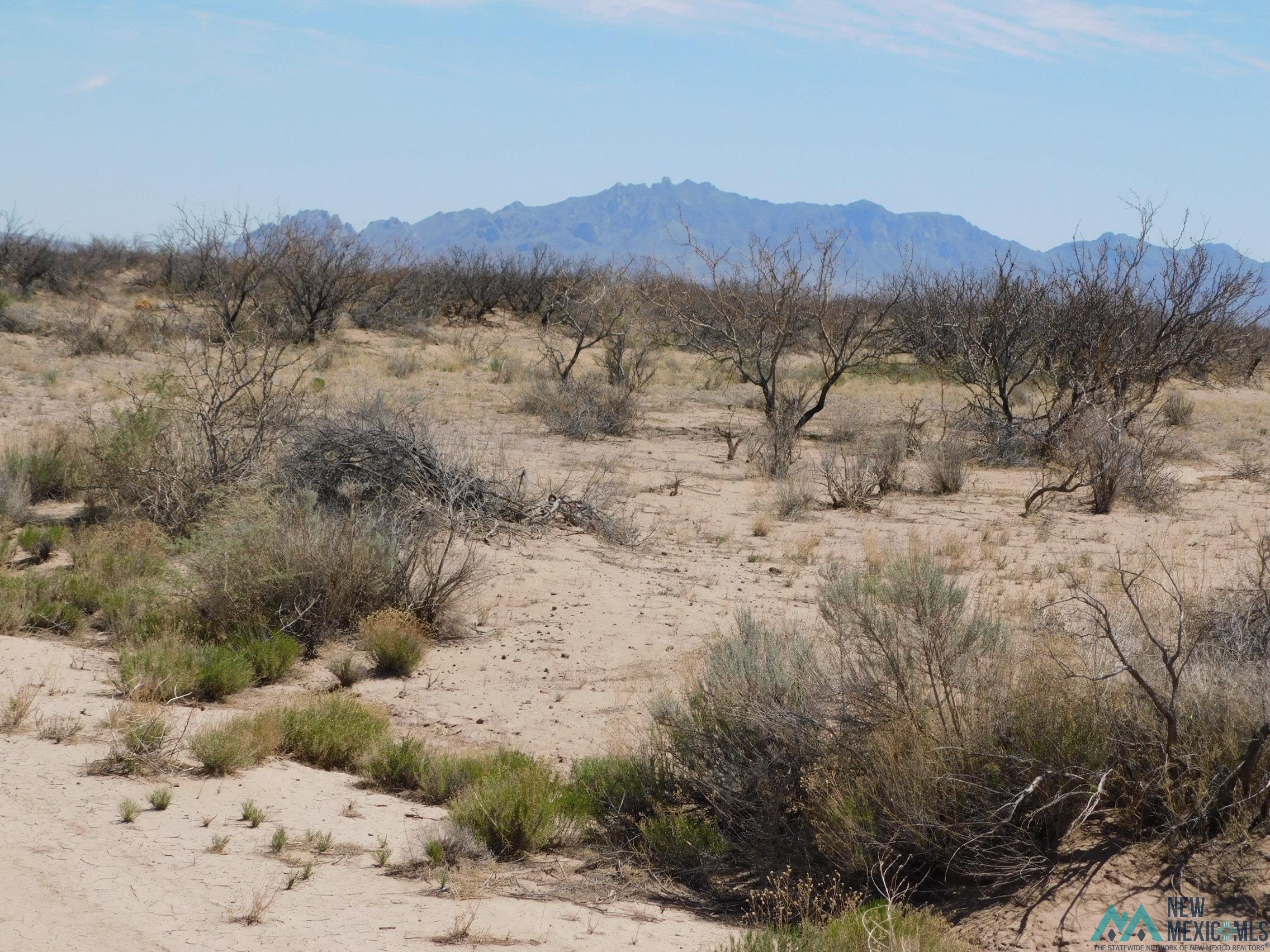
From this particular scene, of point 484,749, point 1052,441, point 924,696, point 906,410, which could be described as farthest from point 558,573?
point 906,410

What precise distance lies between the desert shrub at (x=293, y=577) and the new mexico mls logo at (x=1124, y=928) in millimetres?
5526

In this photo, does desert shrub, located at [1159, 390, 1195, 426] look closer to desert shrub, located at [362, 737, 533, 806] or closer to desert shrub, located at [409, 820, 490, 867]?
desert shrub, located at [362, 737, 533, 806]

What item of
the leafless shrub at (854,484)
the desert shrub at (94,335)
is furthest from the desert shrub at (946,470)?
the desert shrub at (94,335)

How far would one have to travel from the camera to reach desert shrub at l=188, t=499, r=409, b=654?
24.9 ft

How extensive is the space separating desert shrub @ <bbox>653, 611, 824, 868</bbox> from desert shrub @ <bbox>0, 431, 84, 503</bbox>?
26.7ft

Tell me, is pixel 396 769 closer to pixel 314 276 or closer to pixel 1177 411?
pixel 1177 411

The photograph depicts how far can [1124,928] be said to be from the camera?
3689mm

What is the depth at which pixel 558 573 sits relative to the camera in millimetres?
9648

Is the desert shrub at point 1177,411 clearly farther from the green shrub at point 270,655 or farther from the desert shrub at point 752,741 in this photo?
the green shrub at point 270,655

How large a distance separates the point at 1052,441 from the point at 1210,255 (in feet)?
26.0

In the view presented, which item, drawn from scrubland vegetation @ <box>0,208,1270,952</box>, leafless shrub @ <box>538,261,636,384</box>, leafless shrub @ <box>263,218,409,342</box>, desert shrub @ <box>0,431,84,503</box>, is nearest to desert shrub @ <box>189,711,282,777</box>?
scrubland vegetation @ <box>0,208,1270,952</box>

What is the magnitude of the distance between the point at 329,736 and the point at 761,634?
95.4 inches

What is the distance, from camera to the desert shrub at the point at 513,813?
475 centimetres

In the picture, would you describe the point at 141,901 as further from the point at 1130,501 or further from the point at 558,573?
the point at 1130,501
